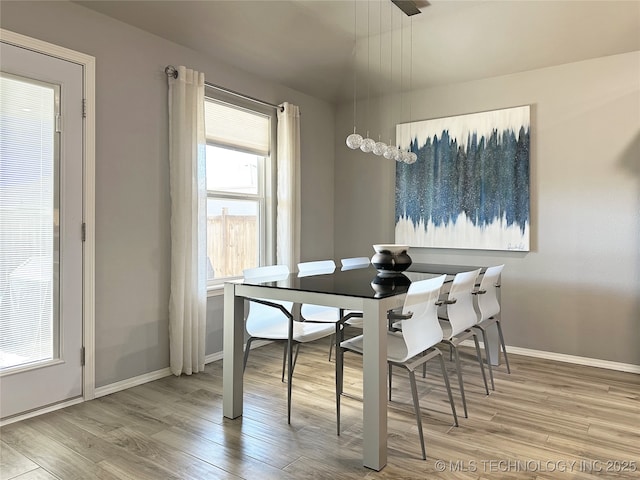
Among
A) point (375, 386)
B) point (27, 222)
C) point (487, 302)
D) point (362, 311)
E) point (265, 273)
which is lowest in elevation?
point (375, 386)

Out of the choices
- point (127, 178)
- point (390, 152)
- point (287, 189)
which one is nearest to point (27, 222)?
point (127, 178)

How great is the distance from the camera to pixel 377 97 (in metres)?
4.93

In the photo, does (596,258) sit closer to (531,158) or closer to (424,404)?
(531,158)

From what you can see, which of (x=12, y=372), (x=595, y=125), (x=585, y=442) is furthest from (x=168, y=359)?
(x=595, y=125)

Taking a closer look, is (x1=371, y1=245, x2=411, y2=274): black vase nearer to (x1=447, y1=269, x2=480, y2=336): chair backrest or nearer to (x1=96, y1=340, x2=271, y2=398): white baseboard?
(x1=447, y1=269, x2=480, y2=336): chair backrest

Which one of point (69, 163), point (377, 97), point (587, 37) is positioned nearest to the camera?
point (69, 163)

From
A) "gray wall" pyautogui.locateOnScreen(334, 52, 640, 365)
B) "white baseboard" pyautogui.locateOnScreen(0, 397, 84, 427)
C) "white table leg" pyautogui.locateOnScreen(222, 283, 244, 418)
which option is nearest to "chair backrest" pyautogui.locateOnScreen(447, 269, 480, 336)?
"white table leg" pyautogui.locateOnScreen(222, 283, 244, 418)

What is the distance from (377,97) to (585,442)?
373 cm

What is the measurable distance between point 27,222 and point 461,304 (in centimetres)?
268

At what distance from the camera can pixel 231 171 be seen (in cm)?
408

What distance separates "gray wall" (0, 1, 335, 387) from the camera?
299 cm

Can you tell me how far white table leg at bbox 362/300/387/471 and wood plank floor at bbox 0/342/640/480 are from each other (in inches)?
3.2

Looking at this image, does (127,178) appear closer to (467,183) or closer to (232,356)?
(232,356)

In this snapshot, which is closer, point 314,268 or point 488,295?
point 488,295
